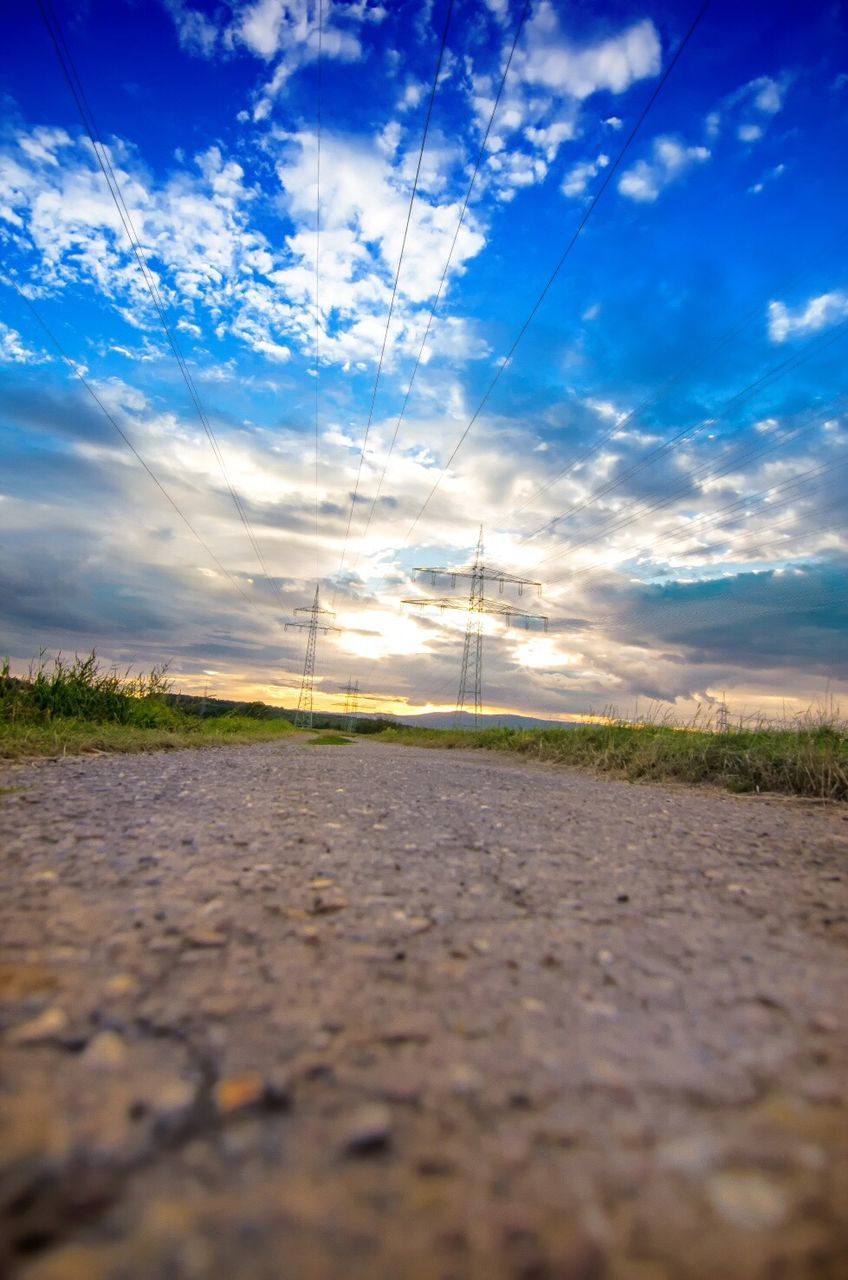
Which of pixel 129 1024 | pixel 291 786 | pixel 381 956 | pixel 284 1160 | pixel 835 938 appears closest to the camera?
pixel 284 1160

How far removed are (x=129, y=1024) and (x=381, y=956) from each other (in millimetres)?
583

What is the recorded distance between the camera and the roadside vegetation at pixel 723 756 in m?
6.25

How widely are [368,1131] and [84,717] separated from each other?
10162mm

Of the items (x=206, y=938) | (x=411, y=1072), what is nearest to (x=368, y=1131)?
(x=411, y=1072)

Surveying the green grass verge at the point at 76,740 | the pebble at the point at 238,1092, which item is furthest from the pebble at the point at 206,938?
the green grass verge at the point at 76,740

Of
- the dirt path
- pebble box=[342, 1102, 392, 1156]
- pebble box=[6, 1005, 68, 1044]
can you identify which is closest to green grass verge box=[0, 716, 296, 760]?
the dirt path

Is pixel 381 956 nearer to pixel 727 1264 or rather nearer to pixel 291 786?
pixel 727 1264

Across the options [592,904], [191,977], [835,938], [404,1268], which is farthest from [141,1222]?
[835,938]

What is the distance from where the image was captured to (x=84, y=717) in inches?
384

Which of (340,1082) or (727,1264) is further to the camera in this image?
(340,1082)

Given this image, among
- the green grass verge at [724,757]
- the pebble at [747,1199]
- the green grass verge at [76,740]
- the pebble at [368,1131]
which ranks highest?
the green grass verge at [724,757]

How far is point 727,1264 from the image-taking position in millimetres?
756

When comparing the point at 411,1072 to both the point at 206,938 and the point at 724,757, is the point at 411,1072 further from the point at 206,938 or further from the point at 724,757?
the point at 724,757

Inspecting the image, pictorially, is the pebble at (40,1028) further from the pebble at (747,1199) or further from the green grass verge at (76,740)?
the green grass verge at (76,740)
